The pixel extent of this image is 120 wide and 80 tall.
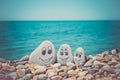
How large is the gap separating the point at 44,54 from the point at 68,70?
0.26m

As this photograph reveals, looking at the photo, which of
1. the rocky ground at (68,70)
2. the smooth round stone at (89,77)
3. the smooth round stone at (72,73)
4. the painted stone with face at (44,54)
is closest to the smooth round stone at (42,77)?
the rocky ground at (68,70)

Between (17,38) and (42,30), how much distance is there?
0.23m

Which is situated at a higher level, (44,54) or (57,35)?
(57,35)

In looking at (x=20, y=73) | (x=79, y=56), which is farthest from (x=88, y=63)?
(x=20, y=73)

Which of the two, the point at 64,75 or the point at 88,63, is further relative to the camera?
the point at 88,63

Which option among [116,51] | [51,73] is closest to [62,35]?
[51,73]

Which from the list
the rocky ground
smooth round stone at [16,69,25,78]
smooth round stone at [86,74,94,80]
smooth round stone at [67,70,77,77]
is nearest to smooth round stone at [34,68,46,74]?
the rocky ground

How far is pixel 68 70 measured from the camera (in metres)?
2.37

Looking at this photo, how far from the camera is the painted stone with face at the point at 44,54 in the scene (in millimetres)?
2295

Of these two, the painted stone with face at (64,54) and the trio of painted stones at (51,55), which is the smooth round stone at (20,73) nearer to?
the trio of painted stones at (51,55)

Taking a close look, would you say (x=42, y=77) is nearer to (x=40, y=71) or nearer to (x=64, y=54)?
(x=40, y=71)

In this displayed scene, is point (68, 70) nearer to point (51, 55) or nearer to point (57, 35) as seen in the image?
point (51, 55)

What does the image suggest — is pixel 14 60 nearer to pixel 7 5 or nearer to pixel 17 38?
pixel 17 38

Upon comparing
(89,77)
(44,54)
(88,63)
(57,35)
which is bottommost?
(89,77)
